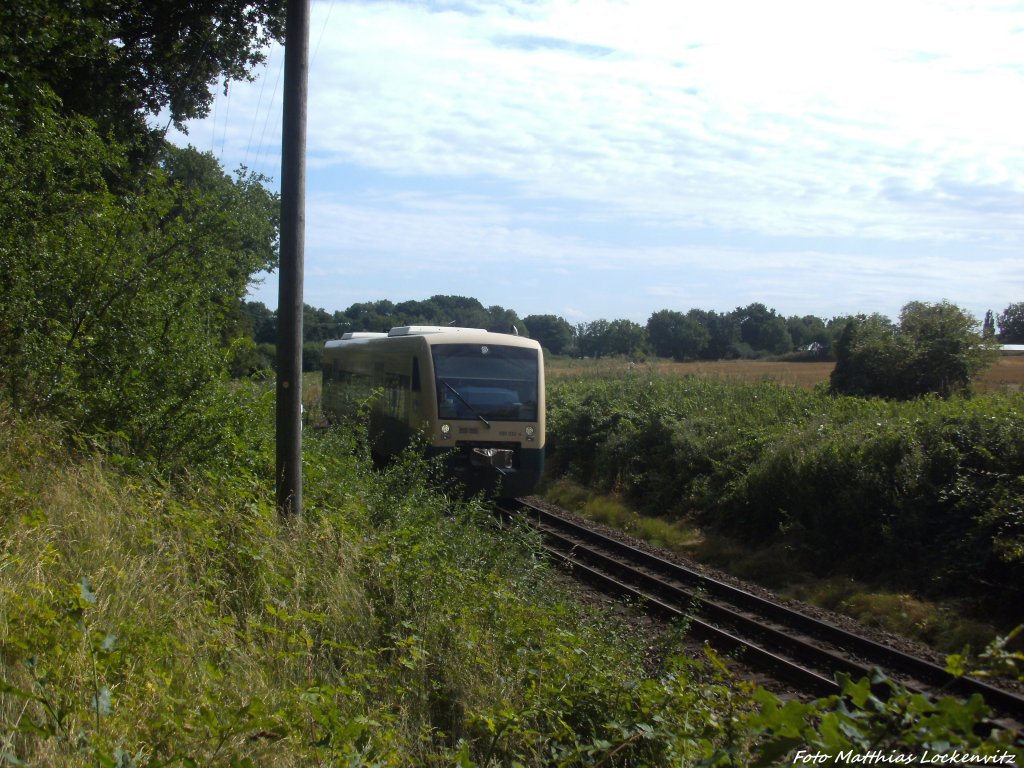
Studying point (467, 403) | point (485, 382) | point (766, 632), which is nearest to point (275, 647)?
point (766, 632)

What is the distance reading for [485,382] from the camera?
46.9ft

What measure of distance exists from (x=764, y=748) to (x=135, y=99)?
15577 mm

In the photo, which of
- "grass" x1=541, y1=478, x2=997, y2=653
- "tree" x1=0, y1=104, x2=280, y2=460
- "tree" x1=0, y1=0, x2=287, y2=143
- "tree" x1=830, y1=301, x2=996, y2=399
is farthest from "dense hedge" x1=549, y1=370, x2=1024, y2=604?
"tree" x1=0, y1=0, x2=287, y2=143

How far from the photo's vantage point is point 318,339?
4650cm

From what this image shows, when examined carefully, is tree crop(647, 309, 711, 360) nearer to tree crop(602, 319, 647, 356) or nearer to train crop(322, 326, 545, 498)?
tree crop(602, 319, 647, 356)

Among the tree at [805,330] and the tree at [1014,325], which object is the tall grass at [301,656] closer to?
the tree at [1014,325]

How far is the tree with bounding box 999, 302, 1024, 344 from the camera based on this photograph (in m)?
37.2

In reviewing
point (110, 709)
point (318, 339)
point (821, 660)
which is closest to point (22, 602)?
point (110, 709)

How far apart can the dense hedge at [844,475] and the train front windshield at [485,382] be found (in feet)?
13.5

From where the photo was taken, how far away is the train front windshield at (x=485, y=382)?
551 inches

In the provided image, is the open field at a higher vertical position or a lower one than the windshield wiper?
higher

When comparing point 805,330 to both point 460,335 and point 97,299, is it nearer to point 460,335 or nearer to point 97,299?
point 460,335

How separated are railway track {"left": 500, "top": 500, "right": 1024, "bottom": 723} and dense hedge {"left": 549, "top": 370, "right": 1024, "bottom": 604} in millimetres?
2210

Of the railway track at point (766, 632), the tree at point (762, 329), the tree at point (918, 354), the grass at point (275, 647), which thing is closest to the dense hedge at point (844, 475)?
the railway track at point (766, 632)
